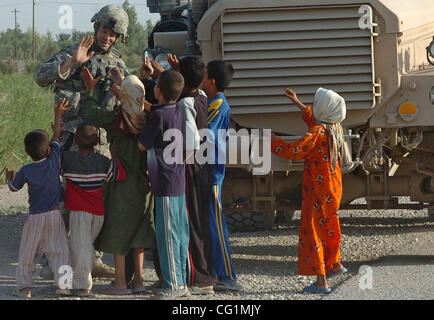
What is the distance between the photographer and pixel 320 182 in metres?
7.01

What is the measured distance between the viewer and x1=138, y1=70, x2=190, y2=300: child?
661 cm

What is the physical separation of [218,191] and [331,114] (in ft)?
2.98

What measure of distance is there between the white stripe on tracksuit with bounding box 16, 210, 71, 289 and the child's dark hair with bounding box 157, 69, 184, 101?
3.48ft

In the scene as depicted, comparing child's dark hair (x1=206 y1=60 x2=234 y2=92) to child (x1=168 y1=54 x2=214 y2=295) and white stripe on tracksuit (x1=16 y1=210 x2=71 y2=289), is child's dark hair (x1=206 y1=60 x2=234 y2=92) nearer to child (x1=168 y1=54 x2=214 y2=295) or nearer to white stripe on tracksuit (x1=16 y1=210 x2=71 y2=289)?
child (x1=168 y1=54 x2=214 y2=295)

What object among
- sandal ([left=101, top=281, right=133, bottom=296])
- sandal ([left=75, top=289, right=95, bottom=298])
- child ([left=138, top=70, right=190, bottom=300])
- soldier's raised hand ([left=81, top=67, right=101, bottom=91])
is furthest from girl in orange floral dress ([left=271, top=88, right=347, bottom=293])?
sandal ([left=75, top=289, right=95, bottom=298])

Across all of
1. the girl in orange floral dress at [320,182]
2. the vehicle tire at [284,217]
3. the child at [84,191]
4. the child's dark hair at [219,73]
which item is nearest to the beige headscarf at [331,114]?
the girl in orange floral dress at [320,182]

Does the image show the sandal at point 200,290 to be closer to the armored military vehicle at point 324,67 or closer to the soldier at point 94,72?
the soldier at point 94,72

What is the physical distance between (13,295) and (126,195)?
99 centimetres

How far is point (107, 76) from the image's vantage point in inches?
295

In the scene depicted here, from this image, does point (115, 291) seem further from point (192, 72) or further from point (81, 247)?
point (192, 72)

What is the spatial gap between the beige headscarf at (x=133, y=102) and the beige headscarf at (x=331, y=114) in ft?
3.79

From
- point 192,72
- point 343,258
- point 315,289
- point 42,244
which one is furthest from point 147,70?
point 343,258

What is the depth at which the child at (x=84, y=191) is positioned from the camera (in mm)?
6785
